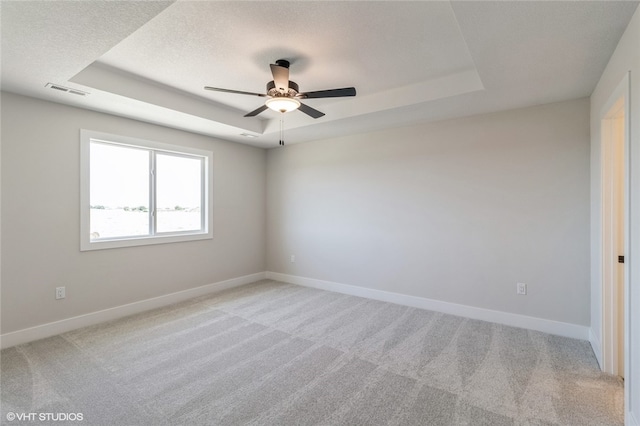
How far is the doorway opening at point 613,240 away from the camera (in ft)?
7.49

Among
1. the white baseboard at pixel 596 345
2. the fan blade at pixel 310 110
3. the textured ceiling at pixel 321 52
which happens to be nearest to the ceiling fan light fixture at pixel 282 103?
the fan blade at pixel 310 110

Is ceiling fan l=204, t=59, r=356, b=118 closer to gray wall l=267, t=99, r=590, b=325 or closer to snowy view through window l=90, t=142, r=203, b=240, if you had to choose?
gray wall l=267, t=99, r=590, b=325

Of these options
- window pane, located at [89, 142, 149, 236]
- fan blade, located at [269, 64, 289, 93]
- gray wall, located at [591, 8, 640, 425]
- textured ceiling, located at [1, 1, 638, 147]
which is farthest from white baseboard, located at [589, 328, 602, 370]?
window pane, located at [89, 142, 149, 236]

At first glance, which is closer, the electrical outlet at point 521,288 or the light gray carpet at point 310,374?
the light gray carpet at point 310,374

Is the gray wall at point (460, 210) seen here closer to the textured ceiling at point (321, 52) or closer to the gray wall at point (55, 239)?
the textured ceiling at point (321, 52)

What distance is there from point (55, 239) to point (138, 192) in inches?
41.6

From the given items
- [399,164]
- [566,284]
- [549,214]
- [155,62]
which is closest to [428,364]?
[566,284]

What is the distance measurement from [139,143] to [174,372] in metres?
2.94

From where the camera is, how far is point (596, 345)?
263 cm

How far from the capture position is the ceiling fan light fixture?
2496 millimetres

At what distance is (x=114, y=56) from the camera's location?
100 inches

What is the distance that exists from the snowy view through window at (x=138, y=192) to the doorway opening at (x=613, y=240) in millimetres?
4897

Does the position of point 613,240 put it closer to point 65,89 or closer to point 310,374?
point 310,374

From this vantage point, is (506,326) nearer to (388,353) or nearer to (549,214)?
(549,214)
